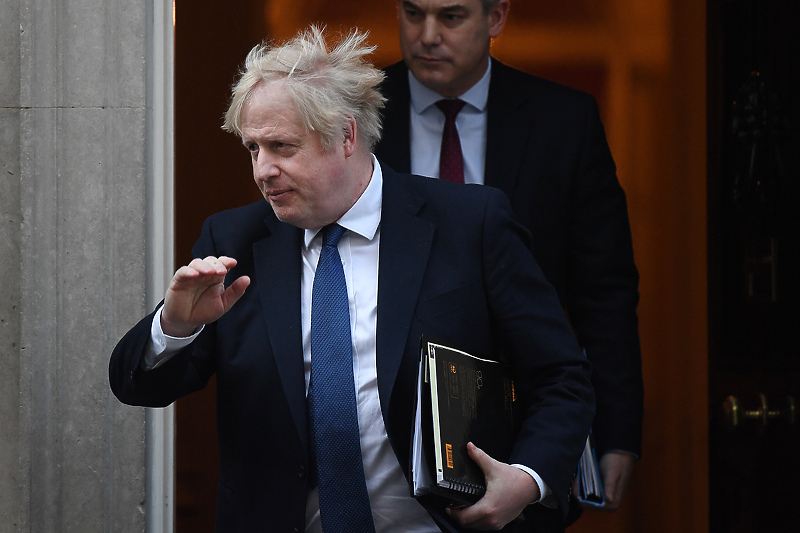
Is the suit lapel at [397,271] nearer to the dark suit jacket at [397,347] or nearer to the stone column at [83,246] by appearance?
the dark suit jacket at [397,347]

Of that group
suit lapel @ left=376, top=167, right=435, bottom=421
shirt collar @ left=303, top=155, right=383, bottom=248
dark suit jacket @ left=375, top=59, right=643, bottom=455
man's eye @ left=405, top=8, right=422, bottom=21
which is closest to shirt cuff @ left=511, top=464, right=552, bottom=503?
suit lapel @ left=376, top=167, right=435, bottom=421

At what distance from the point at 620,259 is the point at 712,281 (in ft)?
3.50

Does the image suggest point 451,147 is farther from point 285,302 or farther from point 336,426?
point 336,426

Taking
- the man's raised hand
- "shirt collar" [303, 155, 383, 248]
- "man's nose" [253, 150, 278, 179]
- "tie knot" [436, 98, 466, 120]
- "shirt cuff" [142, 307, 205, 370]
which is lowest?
"shirt cuff" [142, 307, 205, 370]

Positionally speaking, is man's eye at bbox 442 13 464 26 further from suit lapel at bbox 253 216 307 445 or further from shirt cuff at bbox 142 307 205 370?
shirt cuff at bbox 142 307 205 370

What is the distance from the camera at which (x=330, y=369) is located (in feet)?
7.54

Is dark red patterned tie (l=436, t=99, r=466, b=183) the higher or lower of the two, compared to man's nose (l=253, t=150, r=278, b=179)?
higher

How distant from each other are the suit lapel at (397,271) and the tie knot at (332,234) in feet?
0.33

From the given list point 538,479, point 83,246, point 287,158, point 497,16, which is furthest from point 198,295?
point 497,16

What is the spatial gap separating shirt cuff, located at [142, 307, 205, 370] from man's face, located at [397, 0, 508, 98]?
1.25 meters

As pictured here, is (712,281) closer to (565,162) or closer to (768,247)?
(768,247)

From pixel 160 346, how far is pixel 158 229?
84cm

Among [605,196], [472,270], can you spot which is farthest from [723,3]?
[472,270]

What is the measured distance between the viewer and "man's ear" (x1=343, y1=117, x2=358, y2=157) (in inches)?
94.0
